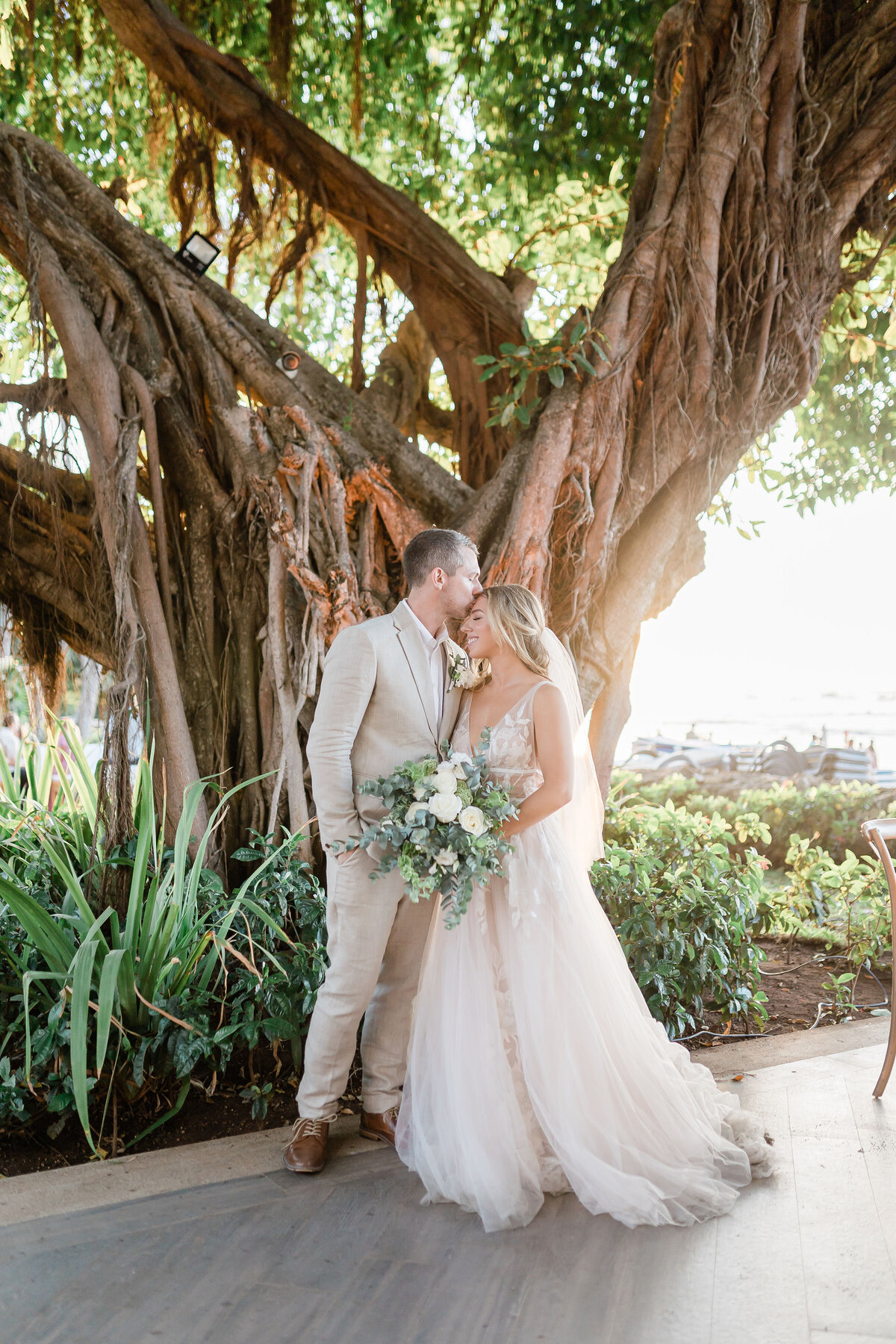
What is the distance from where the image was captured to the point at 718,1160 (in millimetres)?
2322

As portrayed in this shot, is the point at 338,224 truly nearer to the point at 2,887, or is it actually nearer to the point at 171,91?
the point at 171,91

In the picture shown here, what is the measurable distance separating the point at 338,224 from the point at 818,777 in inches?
289

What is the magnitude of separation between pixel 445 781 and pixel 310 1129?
101 centimetres

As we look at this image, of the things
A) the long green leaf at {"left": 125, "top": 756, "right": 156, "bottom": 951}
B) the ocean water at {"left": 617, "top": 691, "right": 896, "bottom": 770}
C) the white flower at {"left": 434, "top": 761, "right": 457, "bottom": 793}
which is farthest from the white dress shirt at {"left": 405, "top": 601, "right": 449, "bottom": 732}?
the ocean water at {"left": 617, "top": 691, "right": 896, "bottom": 770}

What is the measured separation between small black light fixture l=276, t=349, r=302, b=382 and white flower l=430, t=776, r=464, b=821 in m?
2.42

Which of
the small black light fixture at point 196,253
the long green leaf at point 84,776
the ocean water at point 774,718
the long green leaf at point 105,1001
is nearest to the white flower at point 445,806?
the long green leaf at point 105,1001

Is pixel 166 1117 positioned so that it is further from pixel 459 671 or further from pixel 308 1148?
pixel 459 671

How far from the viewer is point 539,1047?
2.34m

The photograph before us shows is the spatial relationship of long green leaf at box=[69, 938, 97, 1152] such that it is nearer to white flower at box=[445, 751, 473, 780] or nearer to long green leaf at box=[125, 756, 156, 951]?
long green leaf at box=[125, 756, 156, 951]

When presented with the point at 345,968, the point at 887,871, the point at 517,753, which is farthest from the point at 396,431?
the point at 887,871

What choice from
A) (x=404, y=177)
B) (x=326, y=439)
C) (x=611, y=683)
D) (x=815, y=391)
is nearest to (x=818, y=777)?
(x=815, y=391)

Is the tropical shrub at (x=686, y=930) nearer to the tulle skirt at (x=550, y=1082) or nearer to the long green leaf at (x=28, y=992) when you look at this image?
the tulle skirt at (x=550, y=1082)

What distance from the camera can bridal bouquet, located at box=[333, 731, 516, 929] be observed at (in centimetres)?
226

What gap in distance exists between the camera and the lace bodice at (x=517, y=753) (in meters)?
2.52
